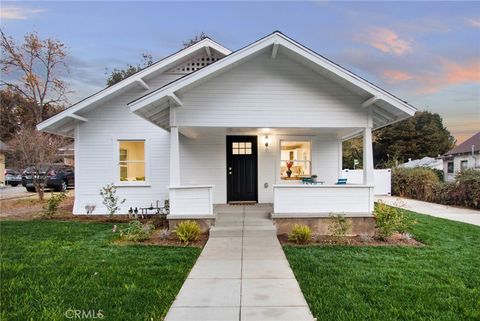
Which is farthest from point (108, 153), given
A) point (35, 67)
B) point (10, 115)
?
point (10, 115)

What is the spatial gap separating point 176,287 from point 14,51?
25723 millimetres

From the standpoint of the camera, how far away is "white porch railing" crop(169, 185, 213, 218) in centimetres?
802

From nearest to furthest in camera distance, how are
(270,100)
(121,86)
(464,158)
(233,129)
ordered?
1. (270,100)
2. (233,129)
3. (121,86)
4. (464,158)

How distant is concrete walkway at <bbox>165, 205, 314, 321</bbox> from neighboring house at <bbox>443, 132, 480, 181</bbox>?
19.8m

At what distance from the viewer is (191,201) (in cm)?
808

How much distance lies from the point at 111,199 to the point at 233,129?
459 centimetres

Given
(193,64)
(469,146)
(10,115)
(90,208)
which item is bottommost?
(90,208)

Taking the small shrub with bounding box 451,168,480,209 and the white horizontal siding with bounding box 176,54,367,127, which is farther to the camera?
the small shrub with bounding box 451,168,480,209

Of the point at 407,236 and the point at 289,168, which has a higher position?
the point at 289,168

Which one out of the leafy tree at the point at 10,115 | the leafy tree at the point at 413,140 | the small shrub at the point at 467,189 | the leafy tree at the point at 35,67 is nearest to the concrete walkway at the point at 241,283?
the small shrub at the point at 467,189

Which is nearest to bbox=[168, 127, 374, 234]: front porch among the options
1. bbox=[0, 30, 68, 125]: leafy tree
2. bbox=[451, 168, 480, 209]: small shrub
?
bbox=[451, 168, 480, 209]: small shrub

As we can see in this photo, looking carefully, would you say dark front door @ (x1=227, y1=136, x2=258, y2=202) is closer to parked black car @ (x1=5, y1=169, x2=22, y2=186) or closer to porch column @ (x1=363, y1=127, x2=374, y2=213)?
porch column @ (x1=363, y1=127, x2=374, y2=213)

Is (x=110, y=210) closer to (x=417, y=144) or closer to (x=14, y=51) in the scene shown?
(x=14, y=51)

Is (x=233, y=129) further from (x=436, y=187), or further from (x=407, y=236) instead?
(x=436, y=187)
